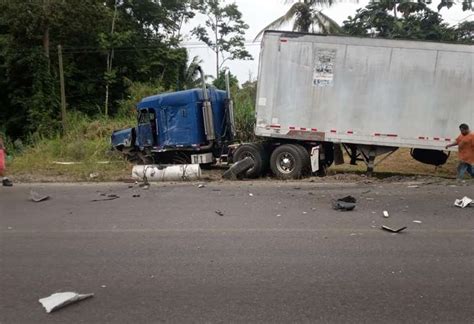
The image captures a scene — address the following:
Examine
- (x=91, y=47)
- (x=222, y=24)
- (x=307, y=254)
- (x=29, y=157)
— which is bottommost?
(x=29, y=157)

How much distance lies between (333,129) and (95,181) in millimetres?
6110

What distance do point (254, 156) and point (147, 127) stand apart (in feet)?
12.5

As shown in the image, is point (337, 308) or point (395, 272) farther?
point (395, 272)

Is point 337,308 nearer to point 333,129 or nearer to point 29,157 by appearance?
point 333,129

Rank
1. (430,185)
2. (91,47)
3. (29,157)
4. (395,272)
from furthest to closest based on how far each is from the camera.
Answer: (91,47) → (29,157) → (430,185) → (395,272)

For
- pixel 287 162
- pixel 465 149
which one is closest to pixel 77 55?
pixel 287 162

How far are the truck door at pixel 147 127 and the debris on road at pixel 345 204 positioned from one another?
7707 mm

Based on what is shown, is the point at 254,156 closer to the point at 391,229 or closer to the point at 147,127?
the point at 147,127

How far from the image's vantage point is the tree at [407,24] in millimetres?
26678

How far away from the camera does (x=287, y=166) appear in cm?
1295

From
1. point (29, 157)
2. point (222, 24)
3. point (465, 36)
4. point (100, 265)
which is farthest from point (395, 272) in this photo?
point (222, 24)

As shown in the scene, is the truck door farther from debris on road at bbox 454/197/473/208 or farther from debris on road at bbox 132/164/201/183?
debris on road at bbox 454/197/473/208

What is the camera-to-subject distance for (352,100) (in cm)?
1245

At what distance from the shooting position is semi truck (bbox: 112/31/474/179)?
1199cm
